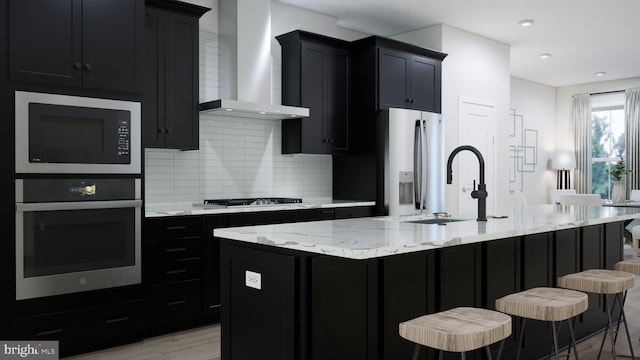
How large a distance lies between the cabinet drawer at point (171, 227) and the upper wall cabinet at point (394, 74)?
90.3 inches

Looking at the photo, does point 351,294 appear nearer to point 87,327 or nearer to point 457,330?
point 457,330

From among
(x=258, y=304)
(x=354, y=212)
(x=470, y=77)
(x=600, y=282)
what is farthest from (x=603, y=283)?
(x=470, y=77)

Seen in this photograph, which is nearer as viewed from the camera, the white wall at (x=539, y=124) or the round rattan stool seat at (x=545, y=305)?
the round rattan stool seat at (x=545, y=305)

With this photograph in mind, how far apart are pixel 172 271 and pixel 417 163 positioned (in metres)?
2.76

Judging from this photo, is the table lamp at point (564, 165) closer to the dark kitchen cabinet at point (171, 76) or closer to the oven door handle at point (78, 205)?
the dark kitchen cabinet at point (171, 76)

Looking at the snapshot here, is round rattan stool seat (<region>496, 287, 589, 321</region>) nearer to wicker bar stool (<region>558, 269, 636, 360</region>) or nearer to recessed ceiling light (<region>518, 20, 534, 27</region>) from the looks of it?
wicker bar stool (<region>558, 269, 636, 360</region>)

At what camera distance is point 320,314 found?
85.6 inches

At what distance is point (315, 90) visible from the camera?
5336mm

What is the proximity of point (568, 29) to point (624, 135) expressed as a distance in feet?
14.1

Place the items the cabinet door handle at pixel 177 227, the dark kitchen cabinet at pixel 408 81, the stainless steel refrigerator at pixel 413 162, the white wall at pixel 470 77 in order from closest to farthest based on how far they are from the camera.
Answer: the cabinet door handle at pixel 177 227, the stainless steel refrigerator at pixel 413 162, the dark kitchen cabinet at pixel 408 81, the white wall at pixel 470 77

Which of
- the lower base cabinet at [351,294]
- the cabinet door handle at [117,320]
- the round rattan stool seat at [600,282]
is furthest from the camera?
the cabinet door handle at [117,320]

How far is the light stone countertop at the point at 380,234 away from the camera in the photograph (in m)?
2.06

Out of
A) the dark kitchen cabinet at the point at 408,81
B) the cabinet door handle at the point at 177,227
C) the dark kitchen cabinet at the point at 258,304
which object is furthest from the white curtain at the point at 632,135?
the dark kitchen cabinet at the point at 258,304
